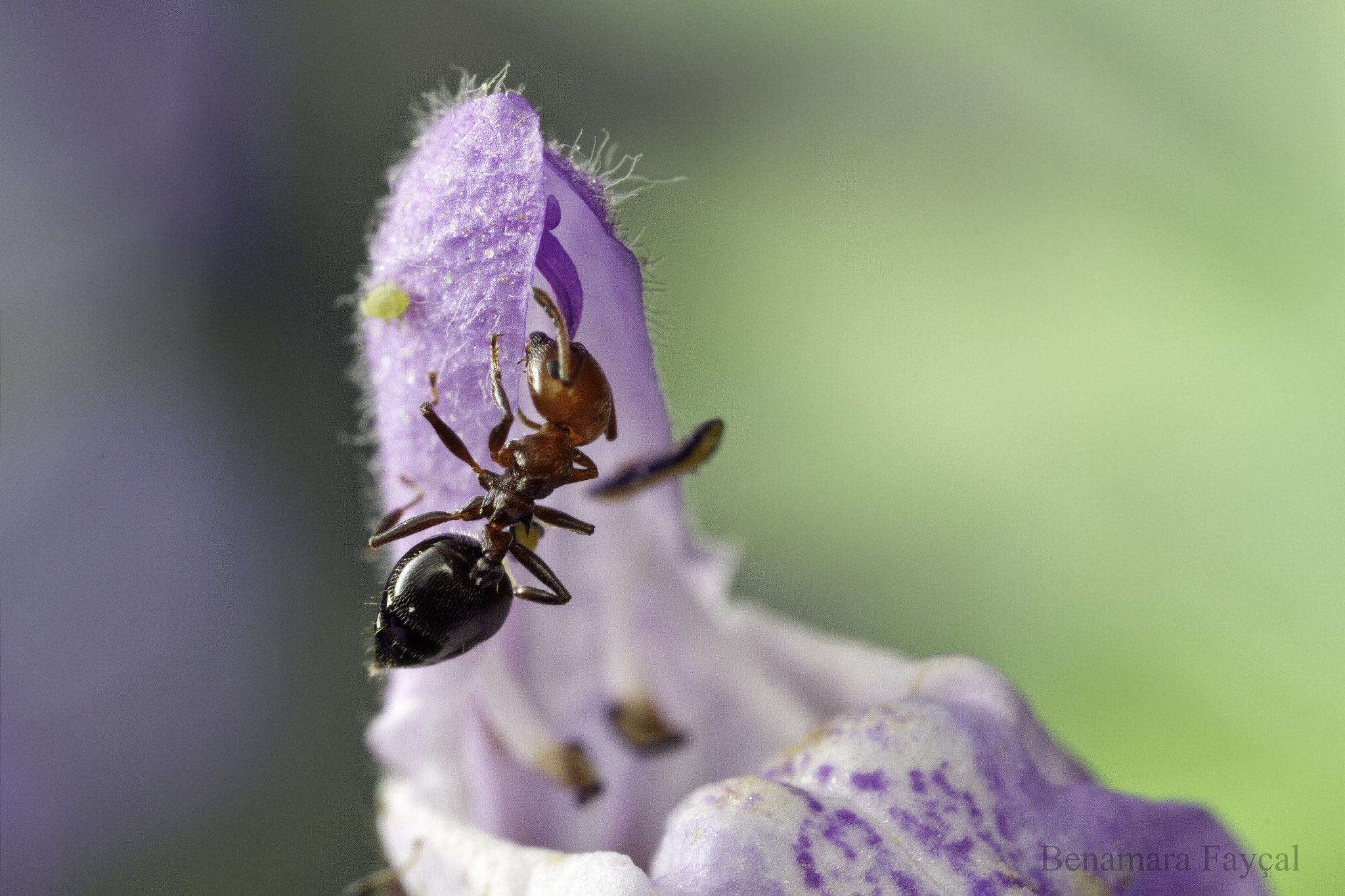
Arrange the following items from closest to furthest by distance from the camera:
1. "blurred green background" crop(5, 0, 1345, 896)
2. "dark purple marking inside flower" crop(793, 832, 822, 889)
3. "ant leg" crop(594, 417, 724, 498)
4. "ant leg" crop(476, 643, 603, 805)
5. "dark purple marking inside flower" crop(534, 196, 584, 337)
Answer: "dark purple marking inside flower" crop(793, 832, 822, 889) → "dark purple marking inside flower" crop(534, 196, 584, 337) → "ant leg" crop(594, 417, 724, 498) → "ant leg" crop(476, 643, 603, 805) → "blurred green background" crop(5, 0, 1345, 896)

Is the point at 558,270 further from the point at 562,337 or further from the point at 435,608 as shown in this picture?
the point at 435,608

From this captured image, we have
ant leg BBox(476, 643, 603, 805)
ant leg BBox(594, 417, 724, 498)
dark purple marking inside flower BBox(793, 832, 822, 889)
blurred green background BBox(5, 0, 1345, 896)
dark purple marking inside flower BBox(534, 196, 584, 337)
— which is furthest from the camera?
blurred green background BBox(5, 0, 1345, 896)

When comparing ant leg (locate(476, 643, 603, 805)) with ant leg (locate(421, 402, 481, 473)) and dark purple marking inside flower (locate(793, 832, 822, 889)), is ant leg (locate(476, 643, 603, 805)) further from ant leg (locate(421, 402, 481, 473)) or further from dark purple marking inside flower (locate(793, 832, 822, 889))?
dark purple marking inside flower (locate(793, 832, 822, 889))

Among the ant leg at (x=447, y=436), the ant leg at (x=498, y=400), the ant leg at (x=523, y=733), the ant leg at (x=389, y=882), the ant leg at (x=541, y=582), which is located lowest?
the ant leg at (x=389, y=882)

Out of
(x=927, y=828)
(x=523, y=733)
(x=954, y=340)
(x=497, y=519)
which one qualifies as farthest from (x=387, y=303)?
(x=954, y=340)

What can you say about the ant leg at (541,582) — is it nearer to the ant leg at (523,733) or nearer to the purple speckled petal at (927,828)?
the ant leg at (523,733)

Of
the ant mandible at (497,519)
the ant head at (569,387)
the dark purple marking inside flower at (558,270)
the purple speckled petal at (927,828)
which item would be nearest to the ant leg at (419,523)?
the ant mandible at (497,519)

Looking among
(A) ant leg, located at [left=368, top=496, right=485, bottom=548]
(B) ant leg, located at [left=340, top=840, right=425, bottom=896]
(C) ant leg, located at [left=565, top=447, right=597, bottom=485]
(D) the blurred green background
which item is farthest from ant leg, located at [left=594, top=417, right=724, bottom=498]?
(D) the blurred green background

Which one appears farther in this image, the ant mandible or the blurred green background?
the blurred green background
